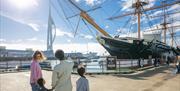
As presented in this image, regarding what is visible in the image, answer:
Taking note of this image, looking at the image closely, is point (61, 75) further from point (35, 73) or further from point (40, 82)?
point (35, 73)

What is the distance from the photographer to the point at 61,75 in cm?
464

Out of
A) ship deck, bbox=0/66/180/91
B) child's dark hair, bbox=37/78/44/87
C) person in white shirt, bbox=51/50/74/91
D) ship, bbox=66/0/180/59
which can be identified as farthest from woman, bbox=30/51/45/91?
ship, bbox=66/0/180/59

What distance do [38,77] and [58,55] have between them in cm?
133

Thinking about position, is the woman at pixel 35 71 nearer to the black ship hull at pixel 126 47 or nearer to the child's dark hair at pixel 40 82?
the child's dark hair at pixel 40 82

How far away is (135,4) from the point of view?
1882 inches

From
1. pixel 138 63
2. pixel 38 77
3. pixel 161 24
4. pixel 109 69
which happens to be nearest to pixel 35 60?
pixel 38 77

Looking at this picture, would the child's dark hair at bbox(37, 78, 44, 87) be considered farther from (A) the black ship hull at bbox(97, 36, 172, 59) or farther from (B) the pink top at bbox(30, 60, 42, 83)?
(A) the black ship hull at bbox(97, 36, 172, 59)

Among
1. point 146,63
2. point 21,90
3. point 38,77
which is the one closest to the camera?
point 38,77

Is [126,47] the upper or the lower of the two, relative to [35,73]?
upper

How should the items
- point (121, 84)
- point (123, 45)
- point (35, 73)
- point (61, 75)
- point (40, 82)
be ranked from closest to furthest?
point (61, 75), point (40, 82), point (35, 73), point (121, 84), point (123, 45)

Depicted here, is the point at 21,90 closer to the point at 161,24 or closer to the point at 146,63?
the point at 146,63

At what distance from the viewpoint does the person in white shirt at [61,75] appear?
15.1 feet

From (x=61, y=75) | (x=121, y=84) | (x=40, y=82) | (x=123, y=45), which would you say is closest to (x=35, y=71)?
(x=40, y=82)

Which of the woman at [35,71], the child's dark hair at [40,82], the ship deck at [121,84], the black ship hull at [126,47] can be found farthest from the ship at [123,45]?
the child's dark hair at [40,82]
